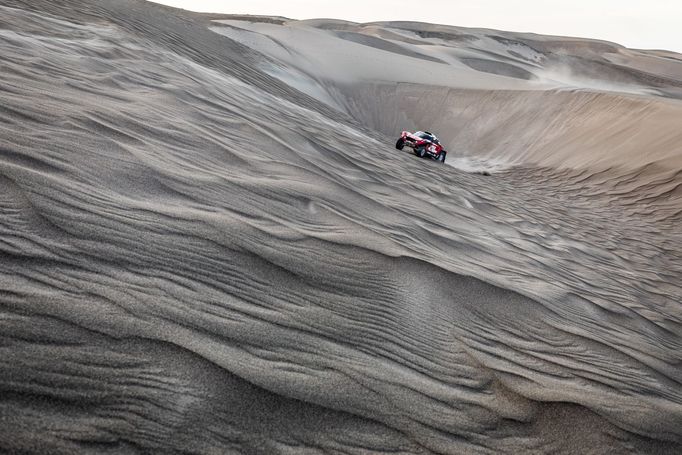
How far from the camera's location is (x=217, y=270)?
2109 millimetres

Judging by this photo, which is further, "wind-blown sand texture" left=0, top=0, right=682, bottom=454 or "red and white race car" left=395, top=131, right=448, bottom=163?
"red and white race car" left=395, top=131, right=448, bottom=163

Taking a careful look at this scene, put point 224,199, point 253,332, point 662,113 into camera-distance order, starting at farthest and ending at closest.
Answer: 1. point 662,113
2. point 224,199
3. point 253,332

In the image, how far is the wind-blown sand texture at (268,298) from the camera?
1.44 meters

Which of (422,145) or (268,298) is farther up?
(422,145)

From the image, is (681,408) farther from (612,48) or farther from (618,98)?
(612,48)

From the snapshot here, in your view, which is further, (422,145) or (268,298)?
(422,145)

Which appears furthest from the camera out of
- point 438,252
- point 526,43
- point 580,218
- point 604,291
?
point 526,43

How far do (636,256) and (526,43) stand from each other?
43284 mm

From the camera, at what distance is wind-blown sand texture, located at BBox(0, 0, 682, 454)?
56.8 inches

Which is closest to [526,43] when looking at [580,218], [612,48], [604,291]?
[612,48]

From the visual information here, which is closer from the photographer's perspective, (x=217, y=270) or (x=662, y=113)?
(x=217, y=270)

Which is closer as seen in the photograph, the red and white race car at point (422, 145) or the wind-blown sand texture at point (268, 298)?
the wind-blown sand texture at point (268, 298)

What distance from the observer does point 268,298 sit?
2.07m

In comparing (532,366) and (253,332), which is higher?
(253,332)
